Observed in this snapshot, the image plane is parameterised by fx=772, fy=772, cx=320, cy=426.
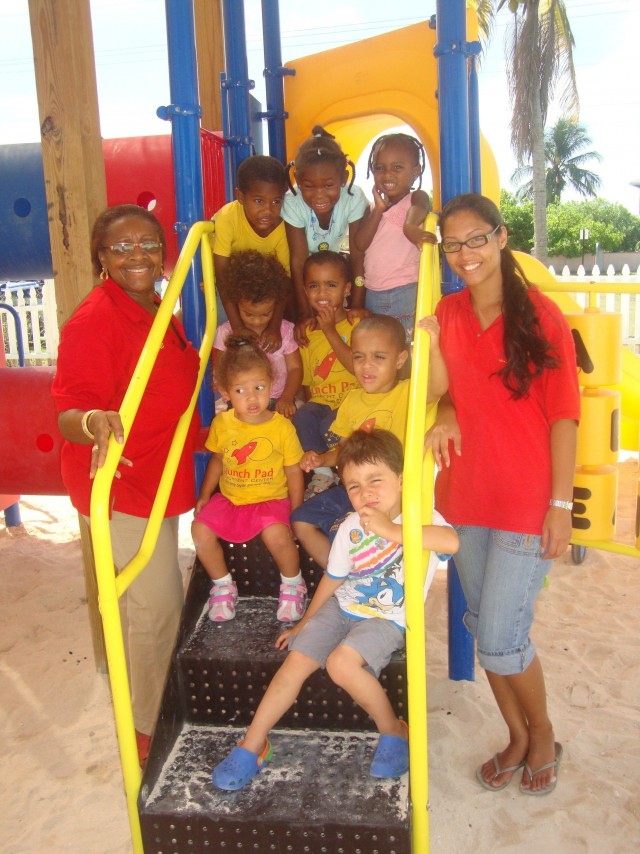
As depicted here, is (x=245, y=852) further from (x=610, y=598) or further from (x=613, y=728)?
(x=610, y=598)

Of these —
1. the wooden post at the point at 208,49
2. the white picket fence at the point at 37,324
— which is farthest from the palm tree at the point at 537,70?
the wooden post at the point at 208,49

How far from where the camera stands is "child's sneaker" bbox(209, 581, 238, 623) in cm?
293

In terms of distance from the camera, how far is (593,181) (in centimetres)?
4219

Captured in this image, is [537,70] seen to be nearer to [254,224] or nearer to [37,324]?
[37,324]

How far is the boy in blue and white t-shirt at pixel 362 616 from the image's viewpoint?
238cm

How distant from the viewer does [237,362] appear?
9.50 ft

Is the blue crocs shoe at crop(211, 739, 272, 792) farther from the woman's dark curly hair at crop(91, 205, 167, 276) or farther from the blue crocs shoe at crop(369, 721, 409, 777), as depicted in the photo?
the woman's dark curly hair at crop(91, 205, 167, 276)

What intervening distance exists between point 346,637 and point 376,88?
10.8ft

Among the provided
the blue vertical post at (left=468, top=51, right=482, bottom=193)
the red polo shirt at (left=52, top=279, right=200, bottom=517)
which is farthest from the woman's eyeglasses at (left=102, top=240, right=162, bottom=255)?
the blue vertical post at (left=468, top=51, right=482, bottom=193)

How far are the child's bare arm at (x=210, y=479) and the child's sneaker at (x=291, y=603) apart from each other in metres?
0.47

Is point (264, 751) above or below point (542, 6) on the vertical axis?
below

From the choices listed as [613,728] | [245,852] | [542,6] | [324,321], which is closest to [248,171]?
[324,321]

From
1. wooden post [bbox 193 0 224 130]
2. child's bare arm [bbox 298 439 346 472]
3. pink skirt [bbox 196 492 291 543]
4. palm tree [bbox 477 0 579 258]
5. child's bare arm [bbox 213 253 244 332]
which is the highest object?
palm tree [bbox 477 0 579 258]

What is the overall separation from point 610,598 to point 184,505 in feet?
9.17
